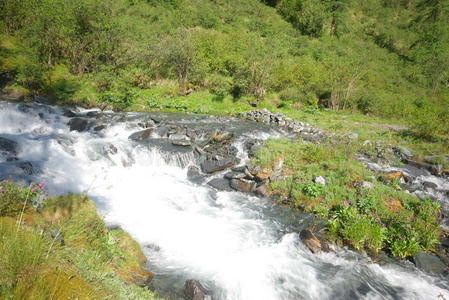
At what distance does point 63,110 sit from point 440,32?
52106 mm

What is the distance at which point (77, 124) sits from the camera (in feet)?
44.0

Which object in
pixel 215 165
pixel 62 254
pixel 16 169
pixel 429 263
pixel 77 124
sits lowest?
pixel 215 165

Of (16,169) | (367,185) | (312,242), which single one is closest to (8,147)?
(16,169)

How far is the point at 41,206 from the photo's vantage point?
512 cm

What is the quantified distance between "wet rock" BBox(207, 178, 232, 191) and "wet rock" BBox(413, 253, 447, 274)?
20.5 ft

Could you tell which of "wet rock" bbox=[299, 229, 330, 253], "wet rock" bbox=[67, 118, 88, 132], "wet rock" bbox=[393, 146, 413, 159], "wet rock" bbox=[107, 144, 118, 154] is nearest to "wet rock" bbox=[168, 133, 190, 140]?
"wet rock" bbox=[107, 144, 118, 154]

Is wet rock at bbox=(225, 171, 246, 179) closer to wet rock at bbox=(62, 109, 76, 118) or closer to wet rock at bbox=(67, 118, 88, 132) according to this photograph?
wet rock at bbox=(67, 118, 88, 132)

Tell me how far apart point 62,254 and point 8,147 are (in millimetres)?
9157

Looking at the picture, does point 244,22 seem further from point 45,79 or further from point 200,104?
point 45,79

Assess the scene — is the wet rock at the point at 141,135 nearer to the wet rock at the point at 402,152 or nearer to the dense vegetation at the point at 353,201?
the dense vegetation at the point at 353,201

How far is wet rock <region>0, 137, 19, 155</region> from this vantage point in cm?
945

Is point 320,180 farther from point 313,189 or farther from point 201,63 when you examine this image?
point 201,63

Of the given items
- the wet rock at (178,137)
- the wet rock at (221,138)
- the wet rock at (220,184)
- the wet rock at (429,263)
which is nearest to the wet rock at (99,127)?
the wet rock at (178,137)

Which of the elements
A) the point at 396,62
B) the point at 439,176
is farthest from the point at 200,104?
the point at 396,62
